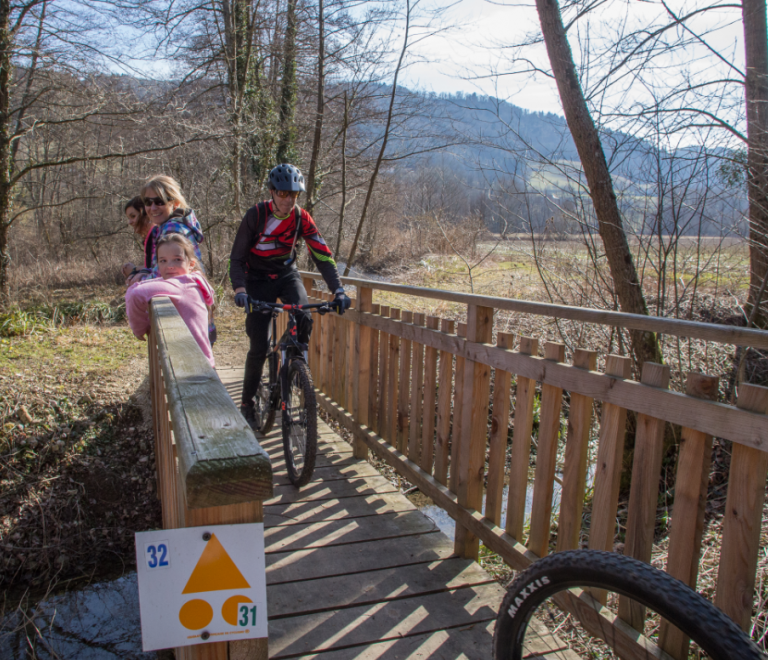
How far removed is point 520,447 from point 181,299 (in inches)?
73.6

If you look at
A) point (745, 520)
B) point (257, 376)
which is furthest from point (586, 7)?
point (745, 520)

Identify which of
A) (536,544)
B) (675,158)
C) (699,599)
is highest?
(675,158)

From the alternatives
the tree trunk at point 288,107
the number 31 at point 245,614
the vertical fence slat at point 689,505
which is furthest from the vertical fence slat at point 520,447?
the tree trunk at point 288,107

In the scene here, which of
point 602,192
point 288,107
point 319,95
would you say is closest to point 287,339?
point 602,192

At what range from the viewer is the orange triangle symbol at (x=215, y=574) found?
36.8 inches

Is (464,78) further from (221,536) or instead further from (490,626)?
(221,536)

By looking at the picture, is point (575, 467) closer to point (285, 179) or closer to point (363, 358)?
point (363, 358)

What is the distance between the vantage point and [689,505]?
1.73 metres

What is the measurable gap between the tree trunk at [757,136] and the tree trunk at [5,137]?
983 cm

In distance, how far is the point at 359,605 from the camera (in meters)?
2.56

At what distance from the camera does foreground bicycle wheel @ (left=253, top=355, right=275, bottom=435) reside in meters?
4.37

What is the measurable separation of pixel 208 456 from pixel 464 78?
716 cm

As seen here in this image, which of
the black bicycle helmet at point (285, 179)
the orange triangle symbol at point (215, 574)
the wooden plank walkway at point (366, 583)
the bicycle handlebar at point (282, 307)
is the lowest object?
the wooden plank walkway at point (366, 583)

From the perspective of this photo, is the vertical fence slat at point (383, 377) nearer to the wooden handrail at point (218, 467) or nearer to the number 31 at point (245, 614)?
the wooden handrail at point (218, 467)
